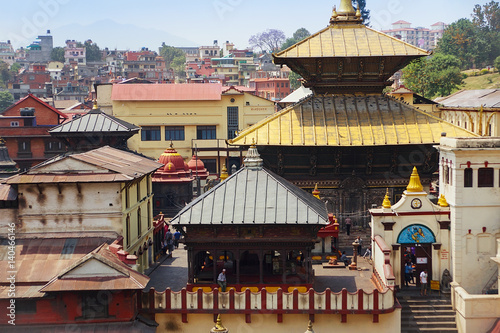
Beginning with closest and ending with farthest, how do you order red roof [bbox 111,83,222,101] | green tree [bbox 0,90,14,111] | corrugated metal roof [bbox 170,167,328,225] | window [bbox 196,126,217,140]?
corrugated metal roof [bbox 170,167,328,225], red roof [bbox 111,83,222,101], window [bbox 196,126,217,140], green tree [bbox 0,90,14,111]

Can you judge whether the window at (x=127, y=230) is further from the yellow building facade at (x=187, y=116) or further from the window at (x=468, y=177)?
the yellow building facade at (x=187, y=116)

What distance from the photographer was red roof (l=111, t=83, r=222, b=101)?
7681 centimetres

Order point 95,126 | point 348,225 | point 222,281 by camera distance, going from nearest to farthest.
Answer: point 222,281, point 348,225, point 95,126

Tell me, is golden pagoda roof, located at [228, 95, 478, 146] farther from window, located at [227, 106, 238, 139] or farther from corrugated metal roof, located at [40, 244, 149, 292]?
window, located at [227, 106, 238, 139]

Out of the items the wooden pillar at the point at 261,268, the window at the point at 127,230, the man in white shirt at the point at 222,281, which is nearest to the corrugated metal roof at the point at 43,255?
the window at the point at 127,230

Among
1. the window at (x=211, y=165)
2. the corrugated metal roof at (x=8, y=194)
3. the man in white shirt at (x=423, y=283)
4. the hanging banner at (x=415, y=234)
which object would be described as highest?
the corrugated metal roof at (x=8, y=194)

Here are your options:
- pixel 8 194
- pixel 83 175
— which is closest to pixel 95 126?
pixel 83 175

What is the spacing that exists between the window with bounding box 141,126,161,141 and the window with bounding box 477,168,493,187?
4712cm

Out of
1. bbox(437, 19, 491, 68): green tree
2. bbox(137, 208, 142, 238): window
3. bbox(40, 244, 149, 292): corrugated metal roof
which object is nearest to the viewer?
bbox(40, 244, 149, 292): corrugated metal roof

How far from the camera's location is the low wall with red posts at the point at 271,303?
97.9 ft

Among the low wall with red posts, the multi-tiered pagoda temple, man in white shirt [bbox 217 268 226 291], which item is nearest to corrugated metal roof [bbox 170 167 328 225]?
man in white shirt [bbox 217 268 226 291]

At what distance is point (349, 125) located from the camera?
40.2m

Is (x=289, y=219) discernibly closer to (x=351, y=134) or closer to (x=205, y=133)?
(x=351, y=134)

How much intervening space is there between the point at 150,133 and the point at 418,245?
4631 cm
